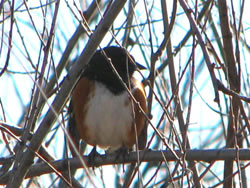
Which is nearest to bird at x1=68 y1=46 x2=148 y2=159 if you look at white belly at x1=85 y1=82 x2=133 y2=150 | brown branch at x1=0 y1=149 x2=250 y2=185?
white belly at x1=85 y1=82 x2=133 y2=150

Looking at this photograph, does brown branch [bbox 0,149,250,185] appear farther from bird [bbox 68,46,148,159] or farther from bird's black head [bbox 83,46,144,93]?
bird's black head [bbox 83,46,144,93]

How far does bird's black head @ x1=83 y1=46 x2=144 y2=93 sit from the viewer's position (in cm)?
363

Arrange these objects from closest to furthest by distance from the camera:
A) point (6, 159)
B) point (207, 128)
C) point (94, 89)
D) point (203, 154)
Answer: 1. point (203, 154)
2. point (6, 159)
3. point (94, 89)
4. point (207, 128)

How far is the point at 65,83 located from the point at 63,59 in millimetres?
899

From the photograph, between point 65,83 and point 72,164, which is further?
point 72,164

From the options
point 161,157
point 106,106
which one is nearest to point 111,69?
point 106,106

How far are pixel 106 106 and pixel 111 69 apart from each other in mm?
394

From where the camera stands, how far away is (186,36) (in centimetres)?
345

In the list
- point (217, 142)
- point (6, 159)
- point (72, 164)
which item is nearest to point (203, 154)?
point (72, 164)

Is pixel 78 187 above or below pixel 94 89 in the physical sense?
below

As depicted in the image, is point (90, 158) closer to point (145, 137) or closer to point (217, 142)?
point (145, 137)

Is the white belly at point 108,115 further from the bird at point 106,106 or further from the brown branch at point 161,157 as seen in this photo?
the brown branch at point 161,157

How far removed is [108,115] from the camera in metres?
3.57

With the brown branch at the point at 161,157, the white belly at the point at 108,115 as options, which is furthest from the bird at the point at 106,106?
the brown branch at the point at 161,157
